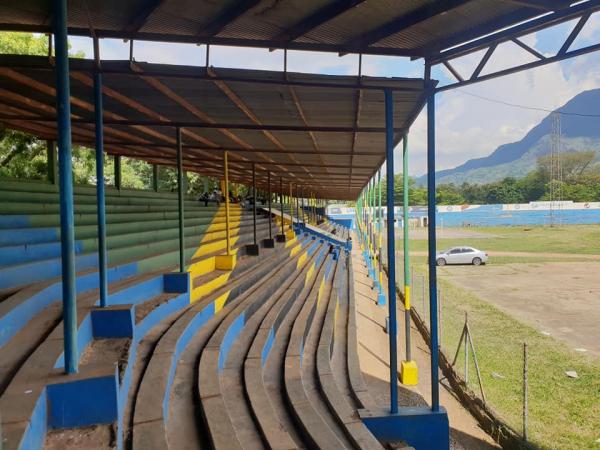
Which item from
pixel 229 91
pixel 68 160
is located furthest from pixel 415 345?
pixel 68 160

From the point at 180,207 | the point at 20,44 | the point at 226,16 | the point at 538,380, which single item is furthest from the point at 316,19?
the point at 20,44

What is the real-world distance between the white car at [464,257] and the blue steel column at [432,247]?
22.7 metres

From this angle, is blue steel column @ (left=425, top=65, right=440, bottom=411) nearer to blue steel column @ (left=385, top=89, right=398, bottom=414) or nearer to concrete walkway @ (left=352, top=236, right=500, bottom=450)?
blue steel column @ (left=385, top=89, right=398, bottom=414)

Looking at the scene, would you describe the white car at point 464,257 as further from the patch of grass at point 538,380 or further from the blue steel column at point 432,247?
the blue steel column at point 432,247

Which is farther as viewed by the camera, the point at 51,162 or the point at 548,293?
the point at 548,293

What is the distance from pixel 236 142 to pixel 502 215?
7267cm

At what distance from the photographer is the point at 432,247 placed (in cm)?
424

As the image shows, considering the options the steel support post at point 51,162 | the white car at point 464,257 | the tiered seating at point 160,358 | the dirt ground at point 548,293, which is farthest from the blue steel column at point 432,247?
the white car at point 464,257

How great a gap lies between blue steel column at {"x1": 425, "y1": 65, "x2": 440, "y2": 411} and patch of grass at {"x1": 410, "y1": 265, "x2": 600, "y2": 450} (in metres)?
2.65

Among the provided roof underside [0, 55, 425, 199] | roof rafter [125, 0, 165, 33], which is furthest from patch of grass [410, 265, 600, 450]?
roof rafter [125, 0, 165, 33]

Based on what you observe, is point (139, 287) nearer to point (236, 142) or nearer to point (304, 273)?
point (236, 142)

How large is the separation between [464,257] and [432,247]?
910 inches

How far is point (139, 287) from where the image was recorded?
4.90m

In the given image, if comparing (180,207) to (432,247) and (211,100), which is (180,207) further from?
(432,247)
